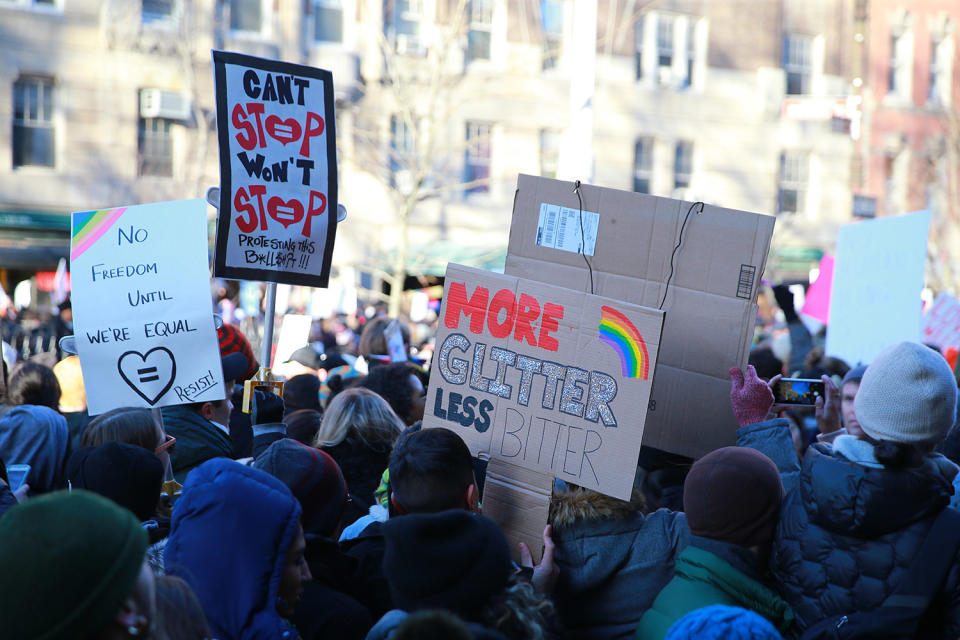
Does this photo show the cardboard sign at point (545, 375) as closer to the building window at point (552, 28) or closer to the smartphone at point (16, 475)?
the smartphone at point (16, 475)

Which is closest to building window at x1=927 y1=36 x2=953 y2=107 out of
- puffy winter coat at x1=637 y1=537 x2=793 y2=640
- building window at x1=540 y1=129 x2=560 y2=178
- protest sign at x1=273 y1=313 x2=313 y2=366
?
building window at x1=540 y1=129 x2=560 y2=178

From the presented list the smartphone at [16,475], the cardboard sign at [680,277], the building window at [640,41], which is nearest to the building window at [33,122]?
the building window at [640,41]

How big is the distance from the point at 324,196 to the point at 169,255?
756 mm

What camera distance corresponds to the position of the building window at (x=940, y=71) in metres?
28.0

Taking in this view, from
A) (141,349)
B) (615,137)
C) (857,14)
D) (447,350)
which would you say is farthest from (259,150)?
(857,14)

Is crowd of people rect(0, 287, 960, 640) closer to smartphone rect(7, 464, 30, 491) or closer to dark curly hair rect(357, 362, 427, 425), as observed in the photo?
smartphone rect(7, 464, 30, 491)

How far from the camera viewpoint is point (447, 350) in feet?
10.8

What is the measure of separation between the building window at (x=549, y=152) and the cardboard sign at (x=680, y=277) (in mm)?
20756

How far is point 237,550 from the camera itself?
→ 252 cm

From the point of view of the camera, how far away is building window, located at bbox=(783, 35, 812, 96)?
27.1 meters

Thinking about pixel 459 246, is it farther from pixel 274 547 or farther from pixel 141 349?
pixel 274 547

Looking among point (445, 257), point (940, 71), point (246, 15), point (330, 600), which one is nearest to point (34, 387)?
point (330, 600)

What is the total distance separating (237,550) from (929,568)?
5.82 feet

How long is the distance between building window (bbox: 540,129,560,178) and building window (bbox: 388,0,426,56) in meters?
3.83
